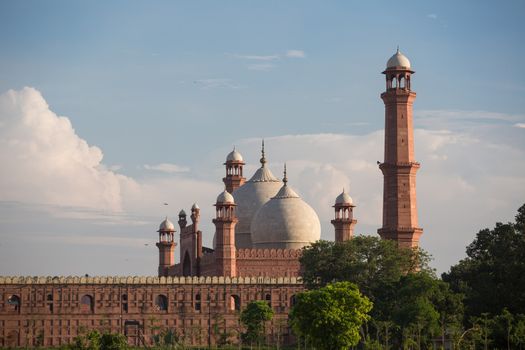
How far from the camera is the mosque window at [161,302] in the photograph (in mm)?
77069

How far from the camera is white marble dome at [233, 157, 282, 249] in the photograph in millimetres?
86625

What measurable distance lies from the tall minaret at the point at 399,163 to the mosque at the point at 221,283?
0.06 m

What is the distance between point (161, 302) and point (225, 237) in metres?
5.98

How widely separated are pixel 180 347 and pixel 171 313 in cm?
1195

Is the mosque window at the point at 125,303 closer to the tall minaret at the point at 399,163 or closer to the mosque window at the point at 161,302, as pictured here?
the mosque window at the point at 161,302

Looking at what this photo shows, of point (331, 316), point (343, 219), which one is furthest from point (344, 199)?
point (331, 316)

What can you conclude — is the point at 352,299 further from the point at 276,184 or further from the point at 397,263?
the point at 276,184

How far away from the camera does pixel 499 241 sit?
6431 centimetres

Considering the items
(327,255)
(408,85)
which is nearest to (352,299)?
(327,255)

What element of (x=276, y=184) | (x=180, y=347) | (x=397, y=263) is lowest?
(x=180, y=347)

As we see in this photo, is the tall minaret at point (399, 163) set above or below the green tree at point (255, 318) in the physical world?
above

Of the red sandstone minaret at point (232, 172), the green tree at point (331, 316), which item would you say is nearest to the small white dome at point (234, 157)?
the red sandstone minaret at point (232, 172)

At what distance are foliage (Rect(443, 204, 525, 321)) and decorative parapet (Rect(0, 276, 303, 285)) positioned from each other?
12963mm

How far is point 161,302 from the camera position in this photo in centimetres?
8100
